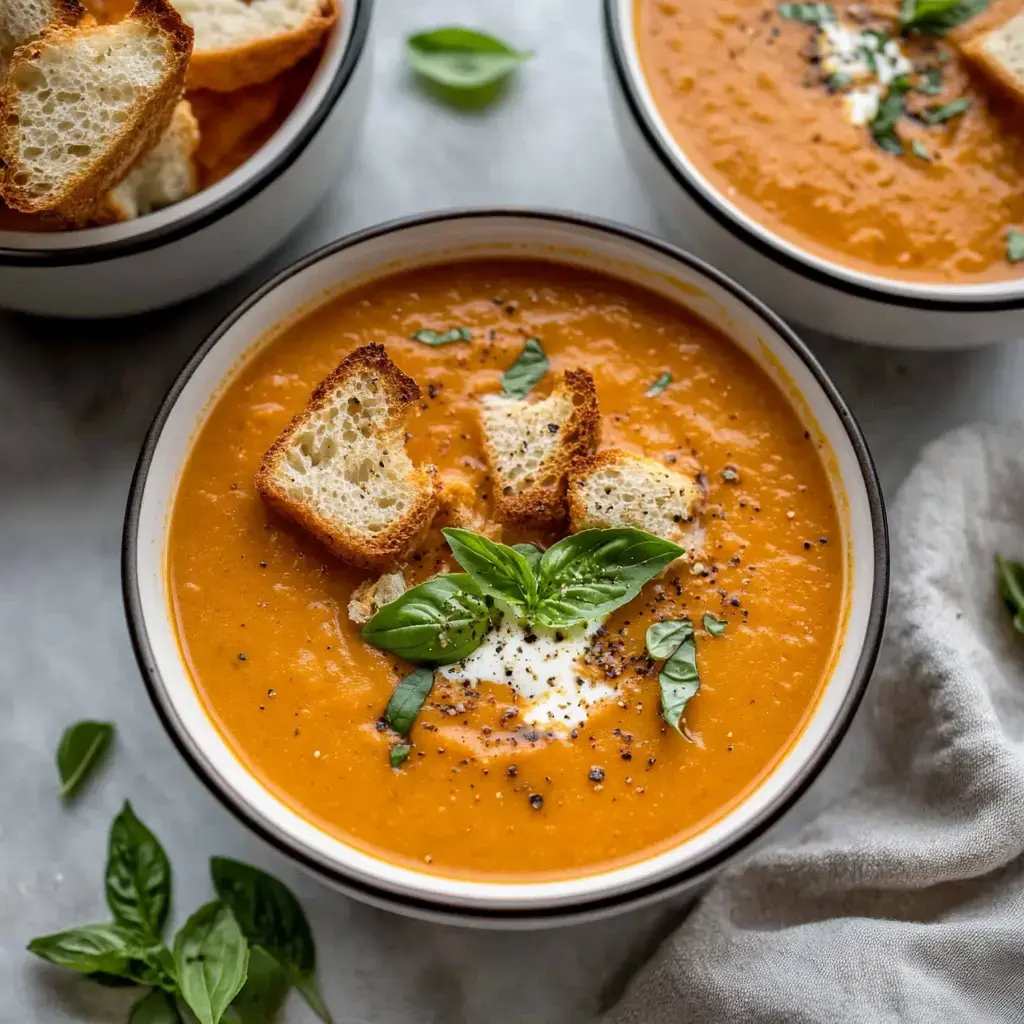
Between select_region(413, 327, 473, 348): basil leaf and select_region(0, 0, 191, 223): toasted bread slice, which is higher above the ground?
select_region(0, 0, 191, 223): toasted bread slice

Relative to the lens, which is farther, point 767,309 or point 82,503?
point 82,503

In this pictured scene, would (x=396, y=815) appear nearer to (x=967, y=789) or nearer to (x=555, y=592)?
(x=555, y=592)

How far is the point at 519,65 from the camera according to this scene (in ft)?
10.2

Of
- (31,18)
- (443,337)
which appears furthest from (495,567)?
(31,18)

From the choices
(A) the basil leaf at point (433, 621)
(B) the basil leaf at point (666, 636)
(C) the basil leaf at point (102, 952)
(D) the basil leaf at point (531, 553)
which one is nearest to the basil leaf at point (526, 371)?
(D) the basil leaf at point (531, 553)

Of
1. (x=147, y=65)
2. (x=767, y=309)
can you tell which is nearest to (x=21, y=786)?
(x=147, y=65)

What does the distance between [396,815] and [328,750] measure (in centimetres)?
17

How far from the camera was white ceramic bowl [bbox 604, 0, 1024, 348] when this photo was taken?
2562mm

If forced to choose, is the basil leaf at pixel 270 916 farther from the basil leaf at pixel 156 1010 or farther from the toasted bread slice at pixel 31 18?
the toasted bread slice at pixel 31 18

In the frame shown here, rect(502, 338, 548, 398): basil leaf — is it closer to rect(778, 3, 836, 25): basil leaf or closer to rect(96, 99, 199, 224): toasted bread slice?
rect(96, 99, 199, 224): toasted bread slice

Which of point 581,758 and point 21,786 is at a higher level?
point 581,758

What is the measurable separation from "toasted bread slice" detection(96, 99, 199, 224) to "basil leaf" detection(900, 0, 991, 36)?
1.56 meters

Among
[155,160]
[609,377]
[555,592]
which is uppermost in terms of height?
[155,160]

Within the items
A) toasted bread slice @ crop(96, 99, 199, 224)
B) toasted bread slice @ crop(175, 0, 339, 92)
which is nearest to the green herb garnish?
toasted bread slice @ crop(96, 99, 199, 224)
